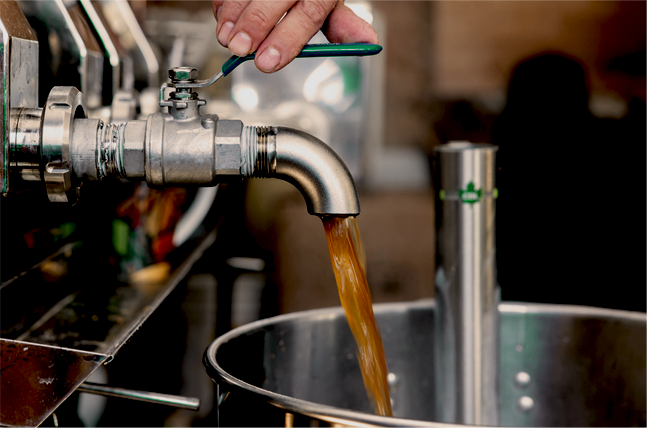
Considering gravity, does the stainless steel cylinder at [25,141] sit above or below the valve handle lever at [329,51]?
below

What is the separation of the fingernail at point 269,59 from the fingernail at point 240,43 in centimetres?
1

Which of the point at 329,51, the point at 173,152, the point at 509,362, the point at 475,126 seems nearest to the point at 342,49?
the point at 329,51

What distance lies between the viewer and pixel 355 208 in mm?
385

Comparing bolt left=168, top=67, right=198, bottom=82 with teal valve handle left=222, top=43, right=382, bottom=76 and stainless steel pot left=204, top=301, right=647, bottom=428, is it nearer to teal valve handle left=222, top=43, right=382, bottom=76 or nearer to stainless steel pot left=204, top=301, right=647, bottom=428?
teal valve handle left=222, top=43, right=382, bottom=76

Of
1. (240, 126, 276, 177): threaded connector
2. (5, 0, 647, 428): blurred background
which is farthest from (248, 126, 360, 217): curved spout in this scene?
(5, 0, 647, 428): blurred background

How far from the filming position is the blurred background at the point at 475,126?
58.7 inches

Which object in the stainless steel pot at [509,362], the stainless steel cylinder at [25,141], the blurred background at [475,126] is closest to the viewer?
the stainless steel cylinder at [25,141]

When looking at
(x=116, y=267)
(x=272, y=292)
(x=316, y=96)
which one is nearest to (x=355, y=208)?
(x=116, y=267)

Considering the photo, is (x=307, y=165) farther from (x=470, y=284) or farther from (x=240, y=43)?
(x=470, y=284)

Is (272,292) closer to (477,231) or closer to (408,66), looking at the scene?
(477,231)

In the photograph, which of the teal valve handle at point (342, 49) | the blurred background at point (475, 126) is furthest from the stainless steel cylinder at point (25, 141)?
the blurred background at point (475, 126)

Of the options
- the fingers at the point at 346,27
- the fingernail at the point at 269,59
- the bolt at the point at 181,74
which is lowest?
the bolt at the point at 181,74

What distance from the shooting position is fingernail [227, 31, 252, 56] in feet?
1.27

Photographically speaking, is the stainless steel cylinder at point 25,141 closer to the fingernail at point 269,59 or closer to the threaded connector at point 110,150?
the threaded connector at point 110,150
